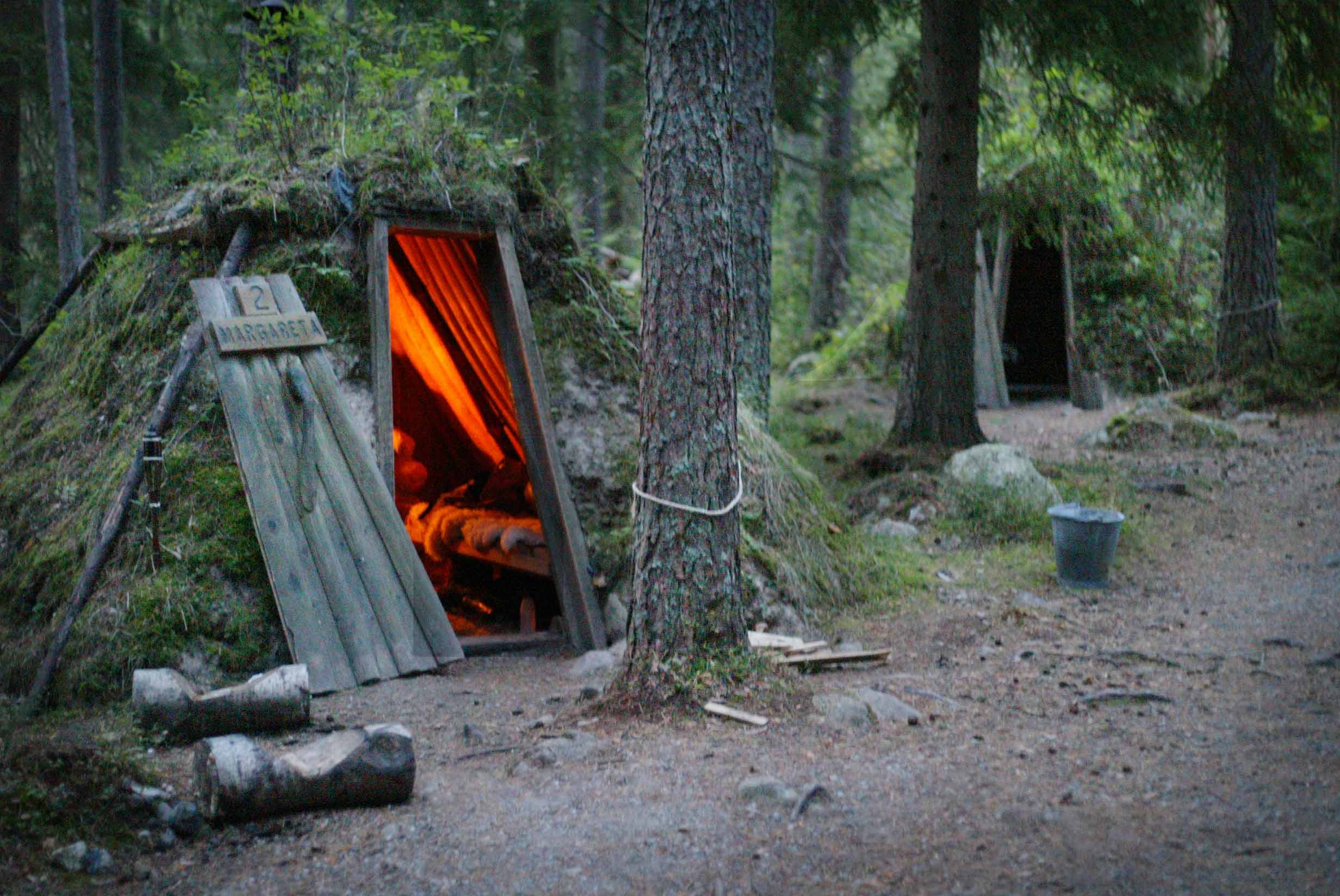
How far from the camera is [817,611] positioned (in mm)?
6551

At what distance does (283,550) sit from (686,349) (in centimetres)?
233

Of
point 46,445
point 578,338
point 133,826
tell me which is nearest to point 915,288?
point 578,338

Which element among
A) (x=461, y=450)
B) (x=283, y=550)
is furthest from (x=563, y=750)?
(x=461, y=450)

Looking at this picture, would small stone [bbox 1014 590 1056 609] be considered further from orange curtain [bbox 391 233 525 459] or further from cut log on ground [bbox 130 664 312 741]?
cut log on ground [bbox 130 664 312 741]

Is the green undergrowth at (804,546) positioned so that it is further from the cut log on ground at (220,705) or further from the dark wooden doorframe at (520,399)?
the cut log on ground at (220,705)

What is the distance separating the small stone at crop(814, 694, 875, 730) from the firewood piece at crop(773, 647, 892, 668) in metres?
0.50

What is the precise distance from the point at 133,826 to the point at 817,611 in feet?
12.9

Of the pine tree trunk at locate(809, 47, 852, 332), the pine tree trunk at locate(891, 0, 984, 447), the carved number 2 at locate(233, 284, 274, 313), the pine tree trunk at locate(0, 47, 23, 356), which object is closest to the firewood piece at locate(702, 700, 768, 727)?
the carved number 2 at locate(233, 284, 274, 313)

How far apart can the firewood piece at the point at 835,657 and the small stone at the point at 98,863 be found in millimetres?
2994

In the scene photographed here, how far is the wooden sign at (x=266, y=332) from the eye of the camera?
5805 mm

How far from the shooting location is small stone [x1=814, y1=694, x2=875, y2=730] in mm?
4707

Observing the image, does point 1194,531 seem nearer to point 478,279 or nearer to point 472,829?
point 478,279

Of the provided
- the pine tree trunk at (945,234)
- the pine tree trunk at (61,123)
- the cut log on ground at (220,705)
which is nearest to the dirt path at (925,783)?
the cut log on ground at (220,705)

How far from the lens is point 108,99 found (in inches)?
445
